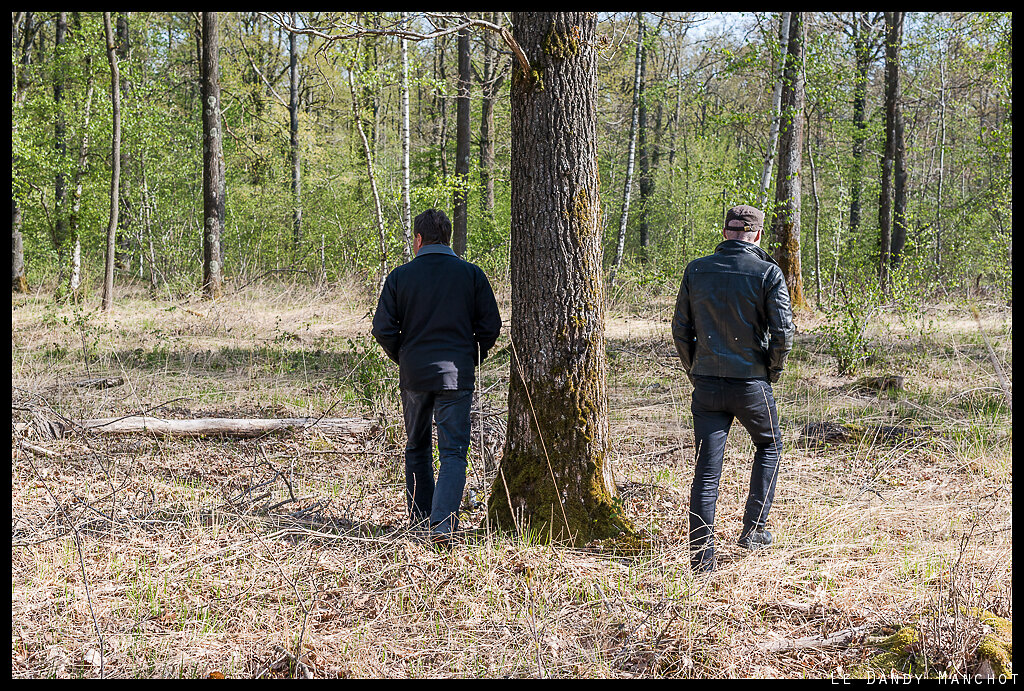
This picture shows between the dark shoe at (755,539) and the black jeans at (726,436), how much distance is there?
31 mm

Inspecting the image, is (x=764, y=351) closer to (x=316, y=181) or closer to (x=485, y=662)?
(x=485, y=662)

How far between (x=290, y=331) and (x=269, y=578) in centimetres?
922

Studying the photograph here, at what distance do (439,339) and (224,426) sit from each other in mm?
3194

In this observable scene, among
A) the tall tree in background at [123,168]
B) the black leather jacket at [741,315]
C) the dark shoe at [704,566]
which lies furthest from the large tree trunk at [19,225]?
the dark shoe at [704,566]

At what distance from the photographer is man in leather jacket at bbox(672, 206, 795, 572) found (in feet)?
13.4

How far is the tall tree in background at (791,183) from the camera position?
507 inches

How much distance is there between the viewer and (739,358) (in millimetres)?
4078

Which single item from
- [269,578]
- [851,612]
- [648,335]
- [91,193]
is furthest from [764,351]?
[91,193]

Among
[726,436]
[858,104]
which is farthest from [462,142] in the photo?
[726,436]

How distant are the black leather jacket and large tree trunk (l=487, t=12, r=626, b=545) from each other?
58 cm

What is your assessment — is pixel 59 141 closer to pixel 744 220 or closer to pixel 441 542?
pixel 441 542

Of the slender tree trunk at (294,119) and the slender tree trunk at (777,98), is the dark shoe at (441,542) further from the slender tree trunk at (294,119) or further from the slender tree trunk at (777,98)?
the slender tree trunk at (294,119)

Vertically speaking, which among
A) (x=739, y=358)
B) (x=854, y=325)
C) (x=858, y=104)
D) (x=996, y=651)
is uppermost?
(x=858, y=104)
